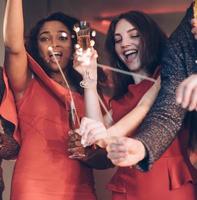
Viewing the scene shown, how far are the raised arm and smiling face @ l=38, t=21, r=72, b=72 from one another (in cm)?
6

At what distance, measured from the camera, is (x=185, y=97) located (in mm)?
686

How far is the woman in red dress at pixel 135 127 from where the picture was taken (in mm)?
769

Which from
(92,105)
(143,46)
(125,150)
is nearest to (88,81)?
(92,105)

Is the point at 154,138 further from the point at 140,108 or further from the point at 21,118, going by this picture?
the point at 21,118

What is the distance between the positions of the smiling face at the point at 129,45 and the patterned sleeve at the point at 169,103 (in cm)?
19

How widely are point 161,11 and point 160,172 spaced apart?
1.74 ft

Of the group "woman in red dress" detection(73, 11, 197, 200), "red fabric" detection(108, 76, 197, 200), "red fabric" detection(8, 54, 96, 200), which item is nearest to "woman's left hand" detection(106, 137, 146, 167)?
"woman in red dress" detection(73, 11, 197, 200)

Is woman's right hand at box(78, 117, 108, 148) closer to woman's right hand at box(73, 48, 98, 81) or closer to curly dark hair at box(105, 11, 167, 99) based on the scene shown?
woman's right hand at box(73, 48, 98, 81)

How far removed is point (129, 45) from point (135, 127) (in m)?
0.26

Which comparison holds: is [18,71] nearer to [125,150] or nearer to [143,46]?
[143,46]

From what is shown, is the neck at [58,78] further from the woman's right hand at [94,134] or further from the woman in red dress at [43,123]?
the woman's right hand at [94,134]

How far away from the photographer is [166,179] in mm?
906

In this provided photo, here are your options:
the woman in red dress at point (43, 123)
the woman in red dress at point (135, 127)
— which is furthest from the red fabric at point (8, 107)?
the woman in red dress at point (135, 127)

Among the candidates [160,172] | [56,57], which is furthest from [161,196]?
[56,57]
